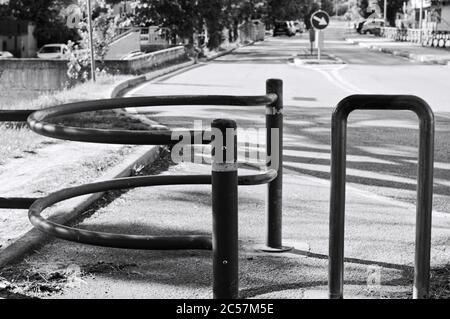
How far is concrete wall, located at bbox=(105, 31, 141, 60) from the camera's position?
3272cm

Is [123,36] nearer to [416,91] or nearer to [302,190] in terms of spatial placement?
[416,91]

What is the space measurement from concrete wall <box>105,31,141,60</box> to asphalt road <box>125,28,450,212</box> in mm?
9145

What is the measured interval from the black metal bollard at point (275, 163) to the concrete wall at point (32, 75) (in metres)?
20.4

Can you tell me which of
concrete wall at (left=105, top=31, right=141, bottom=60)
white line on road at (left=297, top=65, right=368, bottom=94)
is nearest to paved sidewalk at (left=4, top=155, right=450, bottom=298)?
white line on road at (left=297, top=65, right=368, bottom=94)

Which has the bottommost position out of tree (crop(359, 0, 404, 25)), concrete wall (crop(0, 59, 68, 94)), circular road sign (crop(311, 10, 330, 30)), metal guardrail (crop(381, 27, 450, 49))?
concrete wall (crop(0, 59, 68, 94))

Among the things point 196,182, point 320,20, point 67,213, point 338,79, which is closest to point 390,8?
point 320,20

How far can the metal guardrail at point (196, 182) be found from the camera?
12.4 feet

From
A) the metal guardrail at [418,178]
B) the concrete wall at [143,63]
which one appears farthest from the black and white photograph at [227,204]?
the concrete wall at [143,63]

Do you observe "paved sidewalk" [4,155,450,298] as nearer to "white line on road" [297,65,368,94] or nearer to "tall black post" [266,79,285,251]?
"tall black post" [266,79,285,251]

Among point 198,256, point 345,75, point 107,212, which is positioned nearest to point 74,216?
point 107,212

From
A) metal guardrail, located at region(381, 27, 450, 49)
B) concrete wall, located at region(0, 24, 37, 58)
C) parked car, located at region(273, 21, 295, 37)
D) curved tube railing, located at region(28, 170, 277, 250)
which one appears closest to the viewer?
curved tube railing, located at region(28, 170, 277, 250)

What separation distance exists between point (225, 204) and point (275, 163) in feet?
4.08

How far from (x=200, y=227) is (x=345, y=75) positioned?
17264 millimetres

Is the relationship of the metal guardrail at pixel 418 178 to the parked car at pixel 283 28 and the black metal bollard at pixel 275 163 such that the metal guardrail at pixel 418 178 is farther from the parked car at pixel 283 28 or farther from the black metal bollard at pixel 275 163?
the parked car at pixel 283 28
